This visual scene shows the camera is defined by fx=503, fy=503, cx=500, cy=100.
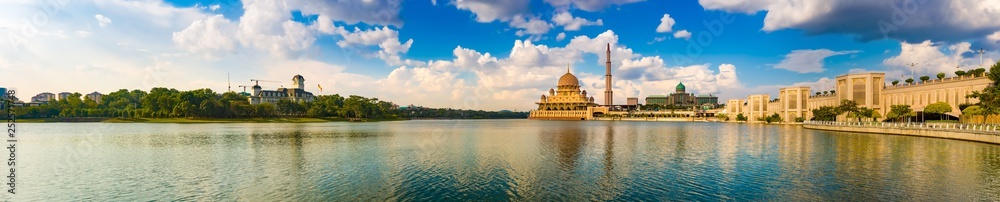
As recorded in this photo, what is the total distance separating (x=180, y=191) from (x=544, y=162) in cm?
2245

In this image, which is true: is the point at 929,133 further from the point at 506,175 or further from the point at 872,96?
the point at 506,175

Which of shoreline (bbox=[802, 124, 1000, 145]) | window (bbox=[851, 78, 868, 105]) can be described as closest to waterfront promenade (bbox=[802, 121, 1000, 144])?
shoreline (bbox=[802, 124, 1000, 145])

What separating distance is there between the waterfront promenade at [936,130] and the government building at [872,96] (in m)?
18.5

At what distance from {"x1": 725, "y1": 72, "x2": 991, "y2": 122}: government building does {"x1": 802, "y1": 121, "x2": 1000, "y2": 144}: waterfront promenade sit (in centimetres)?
1853

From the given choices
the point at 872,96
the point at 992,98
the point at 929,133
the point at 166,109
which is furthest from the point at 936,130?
the point at 166,109

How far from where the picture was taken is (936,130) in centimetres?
6288

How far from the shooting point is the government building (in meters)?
86.1

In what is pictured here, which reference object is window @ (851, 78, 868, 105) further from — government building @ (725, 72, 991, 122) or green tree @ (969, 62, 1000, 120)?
green tree @ (969, 62, 1000, 120)

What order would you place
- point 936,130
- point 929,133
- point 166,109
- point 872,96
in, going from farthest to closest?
point 166,109 → point 872,96 → point 929,133 → point 936,130

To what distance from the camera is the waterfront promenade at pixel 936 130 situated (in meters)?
52.3

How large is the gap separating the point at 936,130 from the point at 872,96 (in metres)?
62.2

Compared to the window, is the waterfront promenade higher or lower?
lower

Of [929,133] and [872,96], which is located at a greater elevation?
[872,96]

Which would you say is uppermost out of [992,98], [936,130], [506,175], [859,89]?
[859,89]
